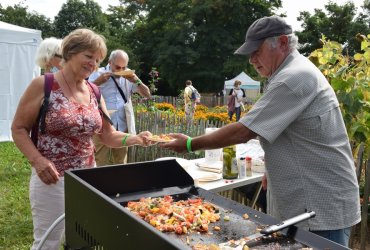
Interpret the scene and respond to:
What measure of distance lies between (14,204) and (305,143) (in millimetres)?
4414

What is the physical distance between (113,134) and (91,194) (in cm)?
129

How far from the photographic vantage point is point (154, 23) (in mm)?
39969

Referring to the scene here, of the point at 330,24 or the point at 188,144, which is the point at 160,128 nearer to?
the point at 188,144

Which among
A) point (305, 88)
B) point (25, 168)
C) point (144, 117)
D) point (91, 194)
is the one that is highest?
point (305, 88)

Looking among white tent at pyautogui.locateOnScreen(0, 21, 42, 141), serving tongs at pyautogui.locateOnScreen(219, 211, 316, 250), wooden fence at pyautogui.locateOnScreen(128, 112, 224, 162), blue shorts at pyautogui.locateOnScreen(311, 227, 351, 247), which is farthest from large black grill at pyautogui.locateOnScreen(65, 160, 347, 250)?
white tent at pyautogui.locateOnScreen(0, 21, 42, 141)

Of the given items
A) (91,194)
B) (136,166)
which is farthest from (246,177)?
(91,194)

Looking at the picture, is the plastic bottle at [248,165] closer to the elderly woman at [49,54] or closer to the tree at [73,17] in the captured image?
the elderly woman at [49,54]

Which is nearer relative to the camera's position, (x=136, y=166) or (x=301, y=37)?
(x=136, y=166)

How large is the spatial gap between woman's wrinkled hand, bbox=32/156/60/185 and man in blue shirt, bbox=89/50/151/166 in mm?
2459

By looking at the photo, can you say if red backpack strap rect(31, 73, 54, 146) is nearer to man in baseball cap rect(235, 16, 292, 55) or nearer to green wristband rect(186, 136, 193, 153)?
green wristband rect(186, 136, 193, 153)

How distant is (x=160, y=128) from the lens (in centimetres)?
724

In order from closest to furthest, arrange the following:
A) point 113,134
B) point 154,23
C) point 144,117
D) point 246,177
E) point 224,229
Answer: point 224,229 → point 113,134 → point 246,177 → point 144,117 → point 154,23

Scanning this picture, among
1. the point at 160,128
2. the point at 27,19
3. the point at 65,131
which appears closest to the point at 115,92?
the point at 160,128

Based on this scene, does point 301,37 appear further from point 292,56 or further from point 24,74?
point 292,56
